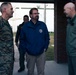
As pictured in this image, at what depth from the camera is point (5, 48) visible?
16.7 feet

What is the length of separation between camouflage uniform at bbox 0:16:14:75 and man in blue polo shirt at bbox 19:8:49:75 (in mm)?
1534

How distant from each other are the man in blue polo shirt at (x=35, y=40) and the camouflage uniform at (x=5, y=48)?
1.53 meters

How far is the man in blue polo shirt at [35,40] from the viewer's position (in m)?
6.64

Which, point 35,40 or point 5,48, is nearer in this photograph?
point 5,48

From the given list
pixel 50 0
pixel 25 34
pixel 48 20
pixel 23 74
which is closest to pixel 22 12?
pixel 48 20

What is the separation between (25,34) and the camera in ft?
22.2

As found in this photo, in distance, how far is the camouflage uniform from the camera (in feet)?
16.6

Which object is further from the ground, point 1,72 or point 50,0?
point 50,0

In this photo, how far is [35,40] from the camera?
21.8 feet

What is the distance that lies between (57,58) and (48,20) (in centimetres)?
1956

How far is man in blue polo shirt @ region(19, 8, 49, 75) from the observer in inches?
261

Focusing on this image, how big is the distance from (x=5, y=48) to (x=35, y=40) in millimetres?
1643

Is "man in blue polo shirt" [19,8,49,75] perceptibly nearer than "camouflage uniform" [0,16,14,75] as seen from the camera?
No

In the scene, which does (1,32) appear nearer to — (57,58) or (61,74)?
(61,74)
